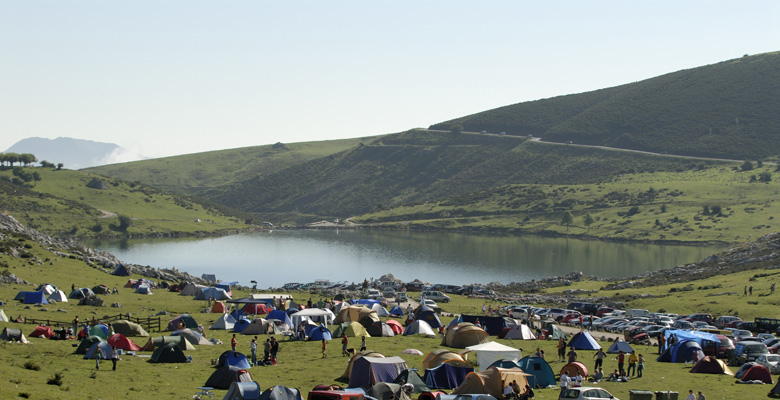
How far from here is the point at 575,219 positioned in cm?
19650

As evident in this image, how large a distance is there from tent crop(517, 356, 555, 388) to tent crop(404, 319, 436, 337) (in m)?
17.4

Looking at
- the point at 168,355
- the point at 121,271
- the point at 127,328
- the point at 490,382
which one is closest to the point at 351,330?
the point at 127,328

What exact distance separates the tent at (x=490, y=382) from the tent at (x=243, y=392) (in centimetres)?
789

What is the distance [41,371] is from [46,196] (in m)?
171

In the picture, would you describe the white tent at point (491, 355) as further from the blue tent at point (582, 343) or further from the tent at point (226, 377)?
the tent at point (226, 377)

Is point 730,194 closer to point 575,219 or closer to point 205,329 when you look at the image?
point 575,219

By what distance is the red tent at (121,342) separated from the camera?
4319 centimetres

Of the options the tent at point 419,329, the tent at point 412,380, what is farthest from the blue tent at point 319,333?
the tent at point 412,380

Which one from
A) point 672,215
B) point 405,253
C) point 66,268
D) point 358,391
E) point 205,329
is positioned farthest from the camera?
point 672,215

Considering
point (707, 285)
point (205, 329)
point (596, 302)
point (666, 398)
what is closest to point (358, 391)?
point (666, 398)

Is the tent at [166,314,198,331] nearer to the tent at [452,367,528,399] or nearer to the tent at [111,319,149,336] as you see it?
the tent at [111,319,149,336]

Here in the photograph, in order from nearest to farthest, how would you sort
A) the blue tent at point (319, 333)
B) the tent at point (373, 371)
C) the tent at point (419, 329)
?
the tent at point (373, 371) < the blue tent at point (319, 333) < the tent at point (419, 329)

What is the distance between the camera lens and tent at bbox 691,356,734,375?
137ft

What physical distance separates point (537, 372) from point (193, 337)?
61.5ft
